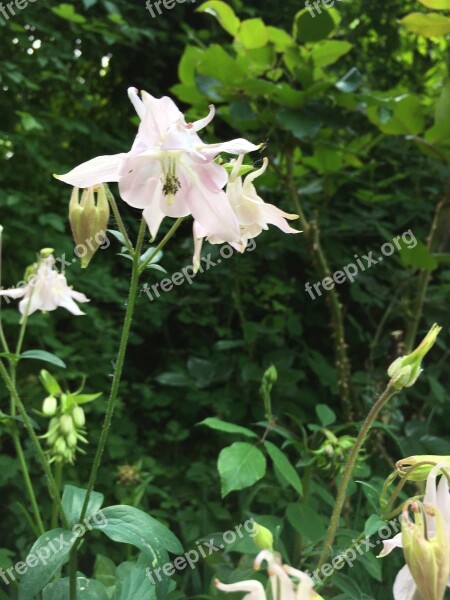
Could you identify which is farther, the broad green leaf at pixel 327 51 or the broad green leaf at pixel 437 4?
the broad green leaf at pixel 327 51

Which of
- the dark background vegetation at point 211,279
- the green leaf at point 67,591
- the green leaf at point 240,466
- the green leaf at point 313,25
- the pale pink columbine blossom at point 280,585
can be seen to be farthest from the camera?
the dark background vegetation at point 211,279

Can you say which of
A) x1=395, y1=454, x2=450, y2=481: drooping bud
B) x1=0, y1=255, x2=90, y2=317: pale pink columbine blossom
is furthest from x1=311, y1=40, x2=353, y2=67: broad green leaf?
x1=395, y1=454, x2=450, y2=481: drooping bud

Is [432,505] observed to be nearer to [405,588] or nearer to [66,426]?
[405,588]

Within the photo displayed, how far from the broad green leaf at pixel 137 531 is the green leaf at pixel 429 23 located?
1.03 m

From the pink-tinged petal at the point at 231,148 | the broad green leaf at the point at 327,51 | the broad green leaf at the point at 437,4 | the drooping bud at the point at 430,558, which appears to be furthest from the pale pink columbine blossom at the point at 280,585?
the broad green leaf at the point at 327,51

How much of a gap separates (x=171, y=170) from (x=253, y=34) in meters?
0.87

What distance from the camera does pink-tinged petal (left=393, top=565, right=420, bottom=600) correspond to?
0.50 meters

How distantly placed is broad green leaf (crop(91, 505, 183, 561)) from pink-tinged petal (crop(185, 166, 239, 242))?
1.03 feet

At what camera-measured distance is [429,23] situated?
3.64 ft

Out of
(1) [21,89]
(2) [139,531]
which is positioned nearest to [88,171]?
(2) [139,531]

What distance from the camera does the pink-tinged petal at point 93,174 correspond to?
0.53m

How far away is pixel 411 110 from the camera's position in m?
1.28

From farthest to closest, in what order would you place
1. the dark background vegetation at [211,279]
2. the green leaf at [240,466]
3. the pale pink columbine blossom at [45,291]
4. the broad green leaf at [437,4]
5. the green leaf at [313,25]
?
the dark background vegetation at [211,279]
the green leaf at [313,25]
the broad green leaf at [437,4]
the pale pink columbine blossom at [45,291]
the green leaf at [240,466]

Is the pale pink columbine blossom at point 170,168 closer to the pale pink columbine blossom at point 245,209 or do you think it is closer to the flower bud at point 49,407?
the pale pink columbine blossom at point 245,209
